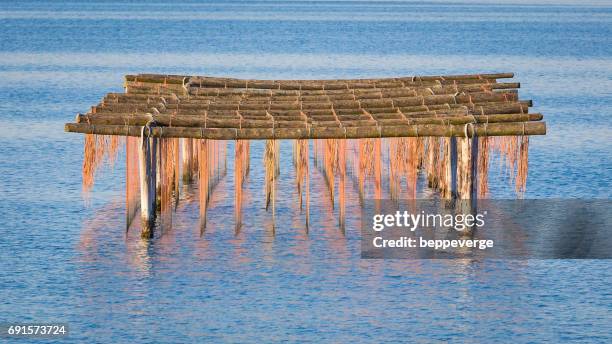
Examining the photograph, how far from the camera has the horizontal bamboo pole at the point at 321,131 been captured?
30.8 metres

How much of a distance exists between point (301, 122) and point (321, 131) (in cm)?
98

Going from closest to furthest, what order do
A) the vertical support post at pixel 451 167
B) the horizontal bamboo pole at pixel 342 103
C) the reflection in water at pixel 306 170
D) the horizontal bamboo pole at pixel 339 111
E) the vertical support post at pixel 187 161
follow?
1. the horizontal bamboo pole at pixel 339 111
2. the reflection in water at pixel 306 170
3. the horizontal bamboo pole at pixel 342 103
4. the vertical support post at pixel 451 167
5. the vertical support post at pixel 187 161

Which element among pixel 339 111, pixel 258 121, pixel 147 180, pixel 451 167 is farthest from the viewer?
pixel 451 167

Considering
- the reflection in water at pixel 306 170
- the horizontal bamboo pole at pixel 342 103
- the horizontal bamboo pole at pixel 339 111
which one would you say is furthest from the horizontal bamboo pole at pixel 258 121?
the horizontal bamboo pole at pixel 342 103

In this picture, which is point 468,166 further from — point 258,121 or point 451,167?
point 258,121

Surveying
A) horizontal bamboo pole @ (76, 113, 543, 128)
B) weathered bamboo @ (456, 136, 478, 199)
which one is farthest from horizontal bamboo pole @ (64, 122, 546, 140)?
weathered bamboo @ (456, 136, 478, 199)

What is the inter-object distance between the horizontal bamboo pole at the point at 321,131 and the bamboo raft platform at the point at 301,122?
23 mm

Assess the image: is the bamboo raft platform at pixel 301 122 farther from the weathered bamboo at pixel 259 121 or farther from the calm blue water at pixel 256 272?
the calm blue water at pixel 256 272

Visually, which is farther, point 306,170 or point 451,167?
point 306,170

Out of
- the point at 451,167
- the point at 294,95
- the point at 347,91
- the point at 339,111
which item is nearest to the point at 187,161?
the point at 294,95

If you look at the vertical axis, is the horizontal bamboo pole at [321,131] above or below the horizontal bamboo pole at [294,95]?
below

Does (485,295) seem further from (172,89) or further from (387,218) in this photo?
(172,89)

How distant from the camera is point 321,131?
30.9m

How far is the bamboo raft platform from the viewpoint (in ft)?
102
